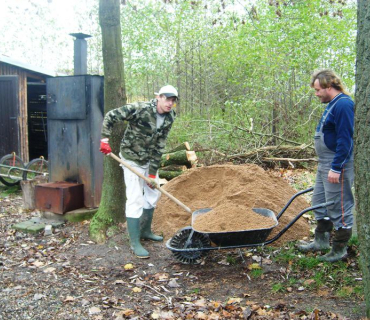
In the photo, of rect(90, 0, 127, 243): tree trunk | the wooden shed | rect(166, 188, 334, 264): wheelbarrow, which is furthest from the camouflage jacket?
the wooden shed

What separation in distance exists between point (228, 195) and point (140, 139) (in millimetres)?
1617

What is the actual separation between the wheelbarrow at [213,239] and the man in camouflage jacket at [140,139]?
2.17 ft

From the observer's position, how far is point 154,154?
17.7ft

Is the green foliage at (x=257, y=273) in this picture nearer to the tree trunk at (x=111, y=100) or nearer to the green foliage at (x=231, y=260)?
the green foliage at (x=231, y=260)

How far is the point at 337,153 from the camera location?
13.6ft

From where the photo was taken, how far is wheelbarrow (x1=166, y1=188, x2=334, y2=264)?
4238 mm

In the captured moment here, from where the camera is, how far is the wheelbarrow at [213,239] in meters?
4.24

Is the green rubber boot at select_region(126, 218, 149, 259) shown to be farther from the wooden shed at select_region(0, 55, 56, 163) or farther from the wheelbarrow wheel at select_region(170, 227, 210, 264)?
the wooden shed at select_region(0, 55, 56, 163)

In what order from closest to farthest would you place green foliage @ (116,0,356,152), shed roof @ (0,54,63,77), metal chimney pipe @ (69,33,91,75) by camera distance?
metal chimney pipe @ (69,33,91,75) → green foliage @ (116,0,356,152) → shed roof @ (0,54,63,77)

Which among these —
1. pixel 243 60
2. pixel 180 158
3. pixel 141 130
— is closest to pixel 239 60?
pixel 243 60

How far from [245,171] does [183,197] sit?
1.11 m

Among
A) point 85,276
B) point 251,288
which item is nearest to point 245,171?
point 251,288

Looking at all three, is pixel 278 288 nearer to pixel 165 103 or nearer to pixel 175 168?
pixel 165 103

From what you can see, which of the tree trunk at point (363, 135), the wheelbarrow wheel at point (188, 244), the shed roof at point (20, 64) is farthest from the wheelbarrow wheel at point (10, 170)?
the tree trunk at point (363, 135)
